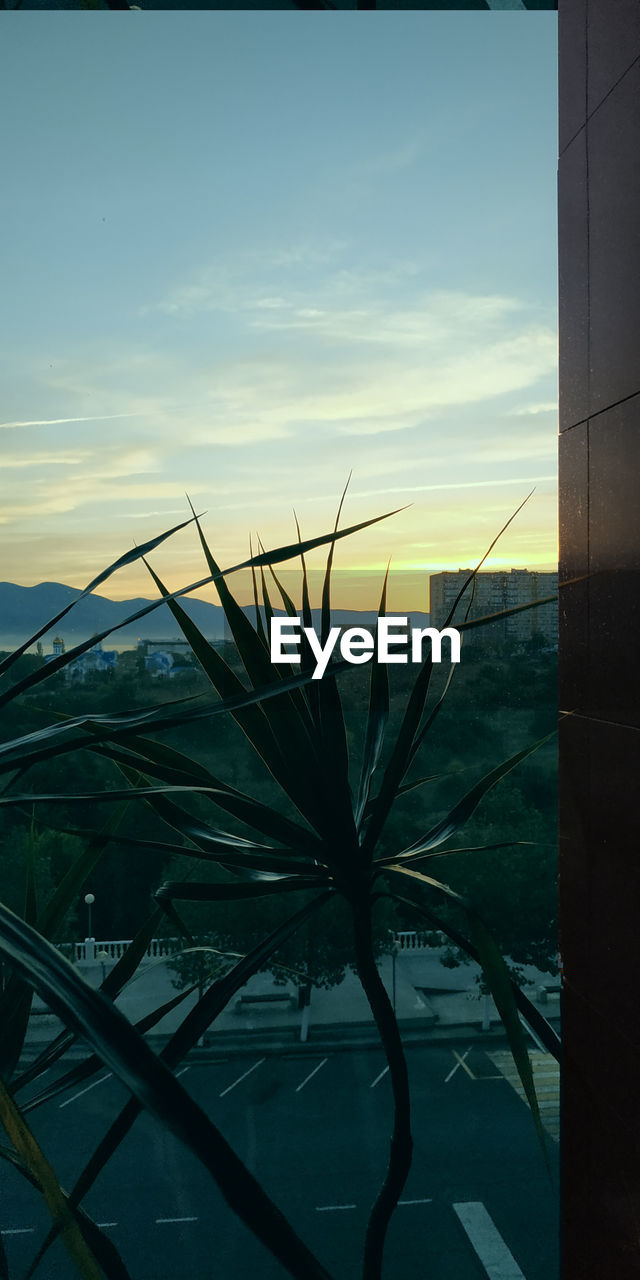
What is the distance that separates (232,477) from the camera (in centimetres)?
238

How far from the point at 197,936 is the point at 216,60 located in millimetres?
2317

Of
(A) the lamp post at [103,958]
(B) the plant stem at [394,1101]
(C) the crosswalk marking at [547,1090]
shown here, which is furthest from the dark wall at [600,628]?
(A) the lamp post at [103,958]

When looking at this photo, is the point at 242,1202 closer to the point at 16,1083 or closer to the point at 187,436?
the point at 16,1083

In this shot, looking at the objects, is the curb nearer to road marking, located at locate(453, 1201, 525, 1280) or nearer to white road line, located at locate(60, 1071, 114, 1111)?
white road line, located at locate(60, 1071, 114, 1111)

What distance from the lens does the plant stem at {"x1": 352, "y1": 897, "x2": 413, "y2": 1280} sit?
5.89 ft

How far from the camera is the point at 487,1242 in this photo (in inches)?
89.3

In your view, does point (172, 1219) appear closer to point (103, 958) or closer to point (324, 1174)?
point (324, 1174)

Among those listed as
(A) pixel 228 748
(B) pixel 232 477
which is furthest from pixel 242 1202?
(B) pixel 232 477

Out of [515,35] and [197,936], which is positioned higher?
[515,35]

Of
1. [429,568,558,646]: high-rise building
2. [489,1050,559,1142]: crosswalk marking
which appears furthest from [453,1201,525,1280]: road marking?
[429,568,558,646]: high-rise building

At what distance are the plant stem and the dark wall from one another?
0.32 metres

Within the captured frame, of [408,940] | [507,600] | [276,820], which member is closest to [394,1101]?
[408,940]

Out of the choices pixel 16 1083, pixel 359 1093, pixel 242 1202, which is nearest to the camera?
pixel 242 1202

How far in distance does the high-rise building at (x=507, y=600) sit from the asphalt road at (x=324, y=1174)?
1.20 meters
